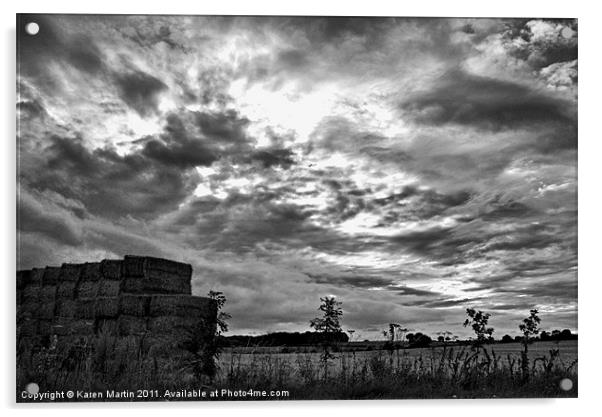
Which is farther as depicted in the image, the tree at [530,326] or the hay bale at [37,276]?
the tree at [530,326]

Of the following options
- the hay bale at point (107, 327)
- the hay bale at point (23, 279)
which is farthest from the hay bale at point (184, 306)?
the hay bale at point (23, 279)

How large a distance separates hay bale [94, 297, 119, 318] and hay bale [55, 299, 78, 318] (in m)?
0.24

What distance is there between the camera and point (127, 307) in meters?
7.92

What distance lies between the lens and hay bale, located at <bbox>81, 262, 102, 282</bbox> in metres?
7.84

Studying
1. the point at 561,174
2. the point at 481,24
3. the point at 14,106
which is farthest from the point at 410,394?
the point at 14,106

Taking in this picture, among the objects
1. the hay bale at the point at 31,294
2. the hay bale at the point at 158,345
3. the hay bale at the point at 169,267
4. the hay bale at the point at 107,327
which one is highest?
the hay bale at the point at 169,267

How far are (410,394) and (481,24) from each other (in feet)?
11.2

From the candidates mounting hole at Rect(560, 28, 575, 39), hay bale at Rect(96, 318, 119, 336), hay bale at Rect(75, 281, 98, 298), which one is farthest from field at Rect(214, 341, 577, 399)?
mounting hole at Rect(560, 28, 575, 39)

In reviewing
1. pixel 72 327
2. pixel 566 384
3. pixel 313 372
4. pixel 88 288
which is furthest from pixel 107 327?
pixel 566 384

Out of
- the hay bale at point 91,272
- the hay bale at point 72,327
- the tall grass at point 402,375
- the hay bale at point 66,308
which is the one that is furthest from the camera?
the hay bale at point 66,308

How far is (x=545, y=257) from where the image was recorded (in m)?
7.40

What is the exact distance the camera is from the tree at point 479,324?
24.5ft

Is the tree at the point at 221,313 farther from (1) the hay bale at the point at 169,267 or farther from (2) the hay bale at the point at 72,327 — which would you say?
(2) the hay bale at the point at 72,327
